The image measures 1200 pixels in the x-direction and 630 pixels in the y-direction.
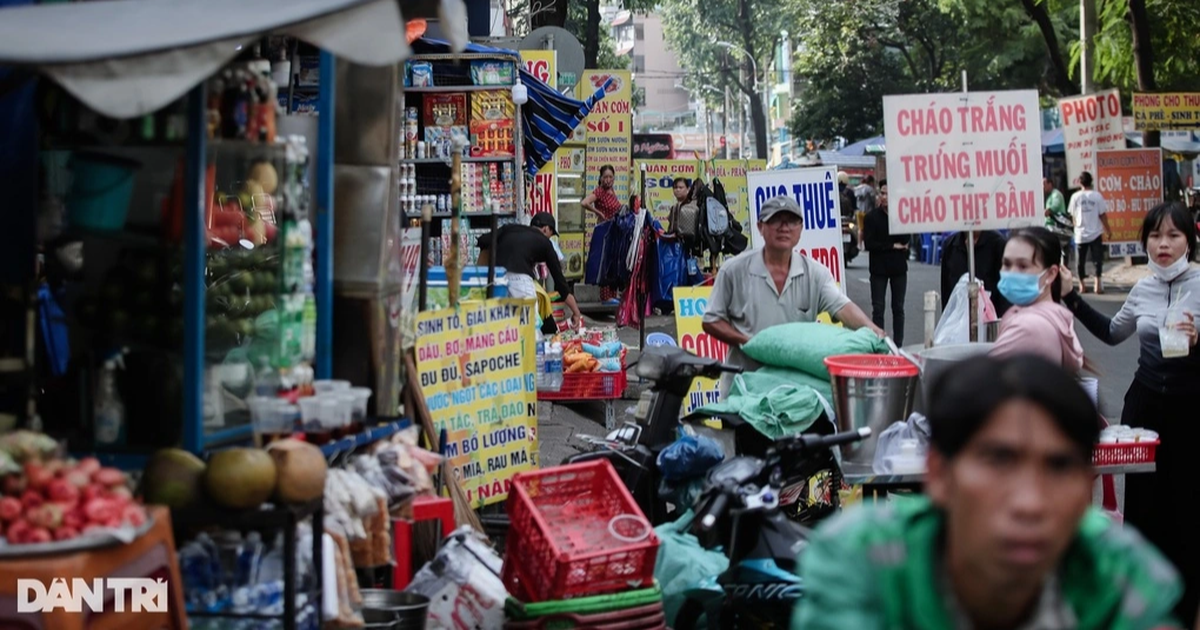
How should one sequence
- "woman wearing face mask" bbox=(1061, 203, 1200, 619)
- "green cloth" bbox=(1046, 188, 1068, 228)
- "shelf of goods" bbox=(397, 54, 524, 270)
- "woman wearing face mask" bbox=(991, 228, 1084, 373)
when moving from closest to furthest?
1. "woman wearing face mask" bbox=(991, 228, 1084, 373)
2. "woman wearing face mask" bbox=(1061, 203, 1200, 619)
3. "shelf of goods" bbox=(397, 54, 524, 270)
4. "green cloth" bbox=(1046, 188, 1068, 228)

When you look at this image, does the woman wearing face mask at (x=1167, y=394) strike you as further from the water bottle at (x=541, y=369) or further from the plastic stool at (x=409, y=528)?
the water bottle at (x=541, y=369)

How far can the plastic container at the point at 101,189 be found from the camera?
488 cm

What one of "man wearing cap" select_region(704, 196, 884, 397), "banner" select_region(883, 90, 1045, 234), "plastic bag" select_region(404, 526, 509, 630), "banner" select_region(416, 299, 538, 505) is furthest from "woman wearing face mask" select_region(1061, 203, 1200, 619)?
Result: "plastic bag" select_region(404, 526, 509, 630)

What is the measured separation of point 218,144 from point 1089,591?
3.33m

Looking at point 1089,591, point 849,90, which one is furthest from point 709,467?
point 849,90

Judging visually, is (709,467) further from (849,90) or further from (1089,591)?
(849,90)

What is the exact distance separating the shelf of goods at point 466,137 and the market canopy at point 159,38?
8.62 m

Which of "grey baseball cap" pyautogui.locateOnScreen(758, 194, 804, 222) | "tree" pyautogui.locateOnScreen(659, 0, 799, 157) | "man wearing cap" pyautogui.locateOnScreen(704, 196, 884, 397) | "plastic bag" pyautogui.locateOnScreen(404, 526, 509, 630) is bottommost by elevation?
"plastic bag" pyautogui.locateOnScreen(404, 526, 509, 630)

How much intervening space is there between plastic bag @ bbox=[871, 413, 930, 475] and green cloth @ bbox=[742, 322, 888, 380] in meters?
0.96

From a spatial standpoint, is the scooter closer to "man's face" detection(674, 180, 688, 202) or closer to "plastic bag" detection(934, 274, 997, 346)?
"plastic bag" detection(934, 274, 997, 346)

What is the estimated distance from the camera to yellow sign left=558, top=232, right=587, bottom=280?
23734 mm

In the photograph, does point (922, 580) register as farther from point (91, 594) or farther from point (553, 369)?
point (553, 369)

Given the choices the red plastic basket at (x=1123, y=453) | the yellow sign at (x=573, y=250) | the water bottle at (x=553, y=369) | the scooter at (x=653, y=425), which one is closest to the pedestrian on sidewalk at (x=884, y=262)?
the yellow sign at (x=573, y=250)

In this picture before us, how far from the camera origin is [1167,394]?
23.1 feet
